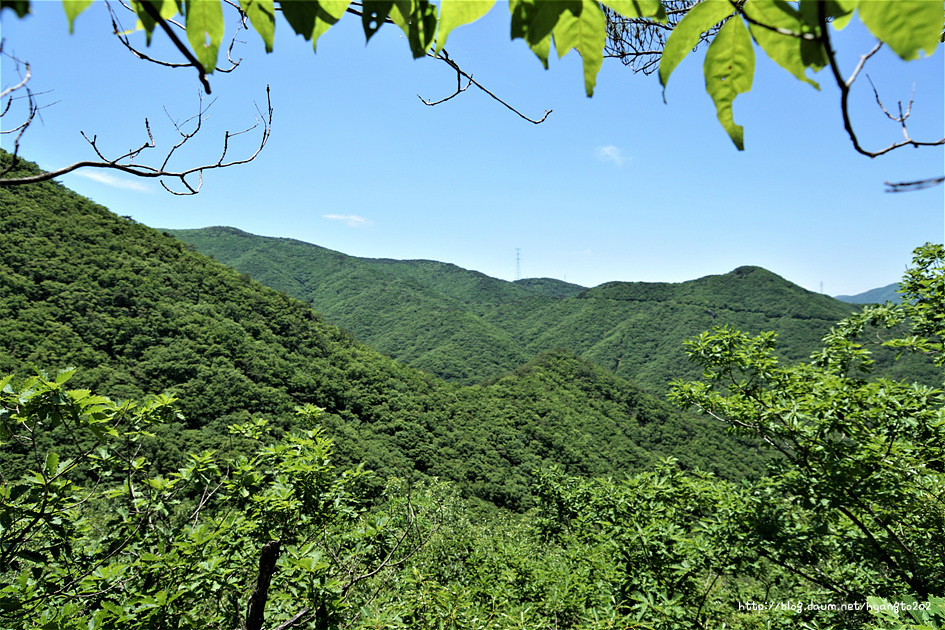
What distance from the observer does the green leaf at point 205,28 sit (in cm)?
52

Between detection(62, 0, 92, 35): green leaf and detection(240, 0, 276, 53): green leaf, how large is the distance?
19 centimetres

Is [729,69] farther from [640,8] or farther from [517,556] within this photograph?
[517,556]

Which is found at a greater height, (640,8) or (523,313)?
(523,313)

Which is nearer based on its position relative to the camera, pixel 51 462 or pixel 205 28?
pixel 205 28

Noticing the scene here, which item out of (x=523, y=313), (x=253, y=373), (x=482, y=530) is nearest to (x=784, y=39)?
(x=482, y=530)

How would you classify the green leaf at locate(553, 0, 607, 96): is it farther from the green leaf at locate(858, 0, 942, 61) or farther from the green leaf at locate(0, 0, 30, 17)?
the green leaf at locate(0, 0, 30, 17)

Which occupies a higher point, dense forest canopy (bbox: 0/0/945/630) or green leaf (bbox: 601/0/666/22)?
green leaf (bbox: 601/0/666/22)

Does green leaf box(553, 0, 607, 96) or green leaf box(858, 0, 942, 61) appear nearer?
green leaf box(858, 0, 942, 61)

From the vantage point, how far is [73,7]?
43cm

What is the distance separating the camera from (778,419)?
4.95m

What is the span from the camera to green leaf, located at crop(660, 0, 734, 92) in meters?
0.53

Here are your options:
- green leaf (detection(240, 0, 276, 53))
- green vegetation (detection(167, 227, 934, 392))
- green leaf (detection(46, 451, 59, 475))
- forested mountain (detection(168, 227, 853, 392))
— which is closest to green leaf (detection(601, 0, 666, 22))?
green leaf (detection(240, 0, 276, 53))

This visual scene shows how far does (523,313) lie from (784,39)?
112 metres

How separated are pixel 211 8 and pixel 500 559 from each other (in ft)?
31.3
